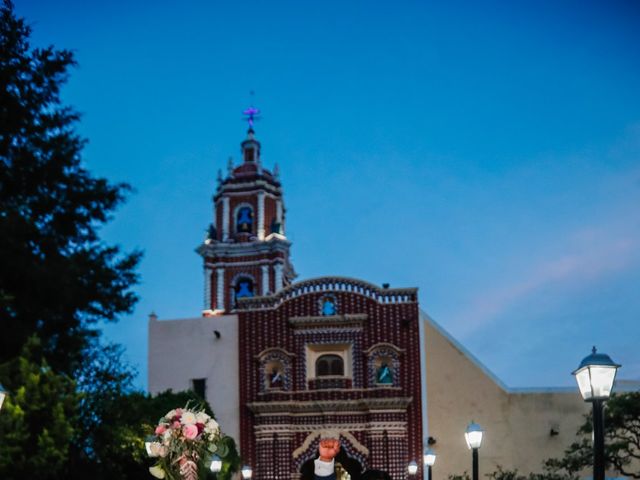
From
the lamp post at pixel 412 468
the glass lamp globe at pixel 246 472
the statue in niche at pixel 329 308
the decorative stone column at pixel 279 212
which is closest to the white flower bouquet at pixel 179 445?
the lamp post at pixel 412 468

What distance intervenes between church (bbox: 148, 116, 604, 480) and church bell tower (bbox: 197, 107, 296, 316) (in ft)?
28.8

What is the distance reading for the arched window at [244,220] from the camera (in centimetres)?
4478

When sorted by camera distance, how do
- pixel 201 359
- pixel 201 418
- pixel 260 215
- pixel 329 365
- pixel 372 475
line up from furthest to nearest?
pixel 260 215 → pixel 201 359 → pixel 329 365 → pixel 201 418 → pixel 372 475

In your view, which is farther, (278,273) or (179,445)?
(278,273)

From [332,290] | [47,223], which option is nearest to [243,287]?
[332,290]

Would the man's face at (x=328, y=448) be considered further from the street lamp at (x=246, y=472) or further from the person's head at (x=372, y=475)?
the street lamp at (x=246, y=472)

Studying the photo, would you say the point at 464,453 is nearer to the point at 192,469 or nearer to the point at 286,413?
the point at 286,413

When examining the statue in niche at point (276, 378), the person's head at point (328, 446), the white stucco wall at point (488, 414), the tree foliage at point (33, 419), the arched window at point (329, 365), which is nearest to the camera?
the person's head at point (328, 446)

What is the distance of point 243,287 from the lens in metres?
44.2

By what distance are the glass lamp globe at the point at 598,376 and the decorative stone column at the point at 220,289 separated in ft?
115

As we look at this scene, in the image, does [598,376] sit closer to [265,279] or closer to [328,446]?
[328,446]

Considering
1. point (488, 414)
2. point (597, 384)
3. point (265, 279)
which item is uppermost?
point (265, 279)

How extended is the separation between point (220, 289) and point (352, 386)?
41.8 ft

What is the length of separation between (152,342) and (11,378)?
18569mm
